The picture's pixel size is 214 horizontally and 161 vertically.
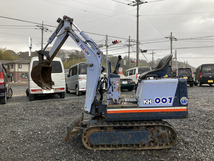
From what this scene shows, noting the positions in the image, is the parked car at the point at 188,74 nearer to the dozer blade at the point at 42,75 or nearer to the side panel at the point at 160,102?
the side panel at the point at 160,102

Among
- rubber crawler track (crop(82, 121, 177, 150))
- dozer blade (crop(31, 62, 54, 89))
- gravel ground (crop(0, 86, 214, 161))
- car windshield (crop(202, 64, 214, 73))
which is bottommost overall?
gravel ground (crop(0, 86, 214, 161))

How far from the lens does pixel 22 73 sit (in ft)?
150

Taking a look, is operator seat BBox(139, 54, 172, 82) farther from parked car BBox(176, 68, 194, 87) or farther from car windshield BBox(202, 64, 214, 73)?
car windshield BBox(202, 64, 214, 73)

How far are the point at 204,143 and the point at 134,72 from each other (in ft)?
37.8

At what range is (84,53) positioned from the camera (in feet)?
13.1

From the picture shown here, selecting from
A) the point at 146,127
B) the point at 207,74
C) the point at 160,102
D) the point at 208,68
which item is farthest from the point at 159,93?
the point at 208,68

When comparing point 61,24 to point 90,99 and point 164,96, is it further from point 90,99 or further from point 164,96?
point 164,96

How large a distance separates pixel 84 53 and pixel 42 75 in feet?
4.18

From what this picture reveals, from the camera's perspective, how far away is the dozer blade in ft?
14.1

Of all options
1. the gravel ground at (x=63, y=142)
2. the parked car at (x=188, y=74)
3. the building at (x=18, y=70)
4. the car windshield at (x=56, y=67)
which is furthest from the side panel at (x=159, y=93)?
the building at (x=18, y=70)

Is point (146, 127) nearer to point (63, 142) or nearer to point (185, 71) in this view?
point (63, 142)

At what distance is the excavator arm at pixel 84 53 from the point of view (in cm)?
387

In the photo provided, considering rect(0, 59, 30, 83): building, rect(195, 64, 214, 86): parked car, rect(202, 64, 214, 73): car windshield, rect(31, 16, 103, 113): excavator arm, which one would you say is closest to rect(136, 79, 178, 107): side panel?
rect(31, 16, 103, 113): excavator arm

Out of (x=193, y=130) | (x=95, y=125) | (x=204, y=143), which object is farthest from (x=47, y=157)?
(x=193, y=130)
